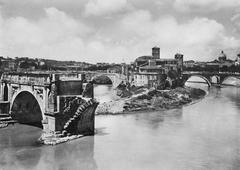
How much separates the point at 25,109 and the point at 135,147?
1745 centimetres

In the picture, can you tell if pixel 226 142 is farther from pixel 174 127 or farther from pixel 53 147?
pixel 53 147

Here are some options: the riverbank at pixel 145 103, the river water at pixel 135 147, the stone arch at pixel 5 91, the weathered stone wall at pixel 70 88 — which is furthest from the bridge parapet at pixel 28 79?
the riverbank at pixel 145 103

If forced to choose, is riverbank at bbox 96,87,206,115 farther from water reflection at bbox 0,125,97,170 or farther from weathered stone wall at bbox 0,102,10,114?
water reflection at bbox 0,125,97,170

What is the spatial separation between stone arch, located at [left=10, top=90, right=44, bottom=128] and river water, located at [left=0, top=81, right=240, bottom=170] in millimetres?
1792

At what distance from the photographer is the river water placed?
84.2 ft

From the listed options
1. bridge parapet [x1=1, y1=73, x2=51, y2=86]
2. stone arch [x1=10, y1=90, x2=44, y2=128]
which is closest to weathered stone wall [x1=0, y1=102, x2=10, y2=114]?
stone arch [x1=10, y1=90, x2=44, y2=128]

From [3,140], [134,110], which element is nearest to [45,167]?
[3,140]

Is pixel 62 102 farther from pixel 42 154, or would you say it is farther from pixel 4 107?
pixel 4 107

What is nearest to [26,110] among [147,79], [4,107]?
[4,107]

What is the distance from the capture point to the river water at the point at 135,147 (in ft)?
84.2

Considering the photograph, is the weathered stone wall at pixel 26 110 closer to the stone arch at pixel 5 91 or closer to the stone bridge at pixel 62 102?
the stone arch at pixel 5 91

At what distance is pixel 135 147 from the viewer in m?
30.2

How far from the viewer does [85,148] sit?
97.6ft

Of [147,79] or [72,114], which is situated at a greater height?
[147,79]
